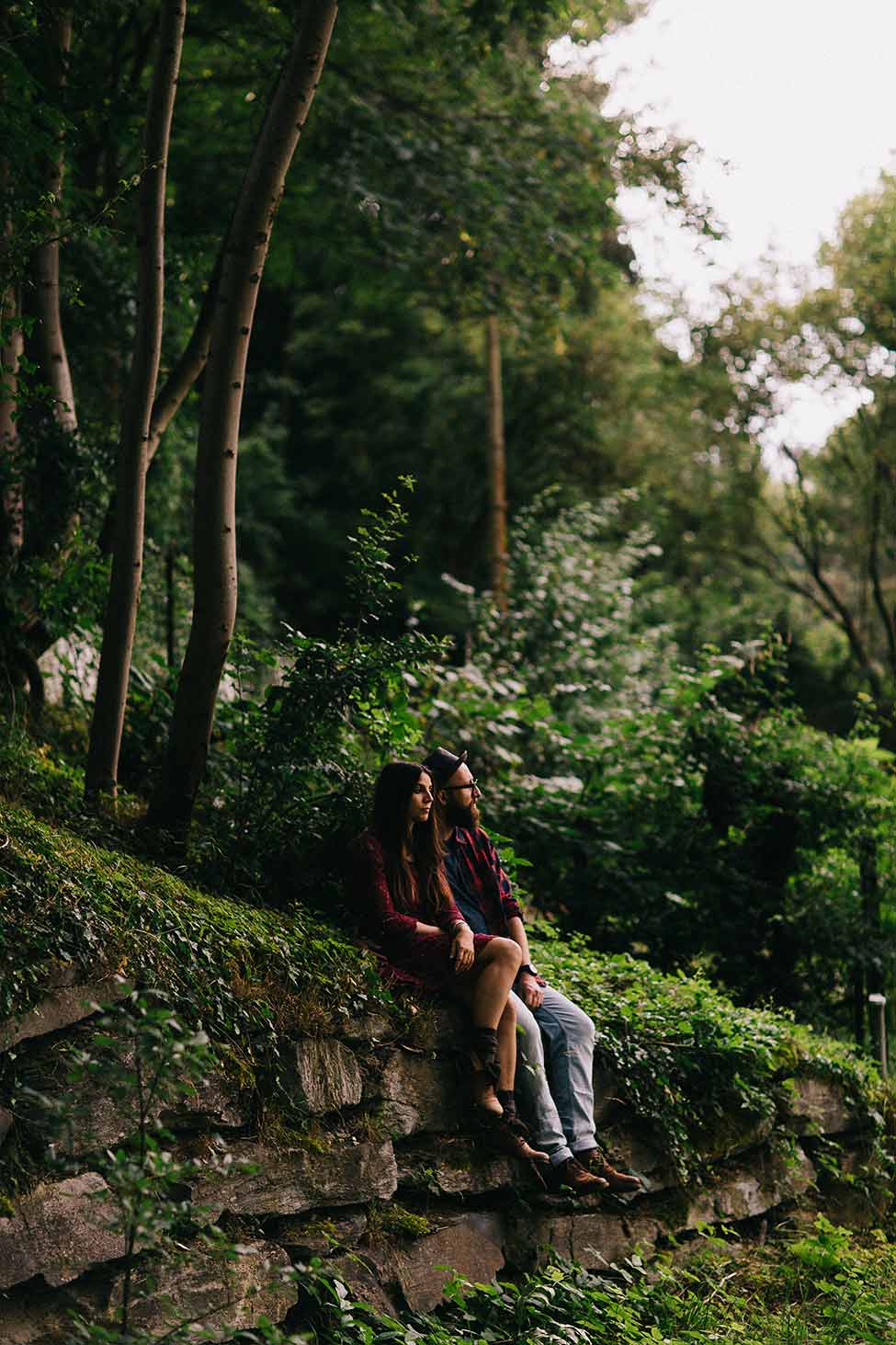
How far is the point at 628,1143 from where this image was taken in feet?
20.2

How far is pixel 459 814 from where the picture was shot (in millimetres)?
5988

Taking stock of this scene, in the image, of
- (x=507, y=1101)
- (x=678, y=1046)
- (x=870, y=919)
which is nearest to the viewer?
(x=507, y=1101)

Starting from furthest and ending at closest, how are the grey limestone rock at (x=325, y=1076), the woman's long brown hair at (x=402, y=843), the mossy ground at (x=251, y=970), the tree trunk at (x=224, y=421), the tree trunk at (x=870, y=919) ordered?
1. the tree trunk at (x=870, y=919)
2. the tree trunk at (x=224, y=421)
3. the woman's long brown hair at (x=402, y=843)
4. the grey limestone rock at (x=325, y=1076)
5. the mossy ground at (x=251, y=970)

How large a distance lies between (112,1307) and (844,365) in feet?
60.6

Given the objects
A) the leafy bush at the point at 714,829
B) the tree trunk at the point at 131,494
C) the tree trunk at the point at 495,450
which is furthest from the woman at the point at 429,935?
Result: the tree trunk at the point at 495,450

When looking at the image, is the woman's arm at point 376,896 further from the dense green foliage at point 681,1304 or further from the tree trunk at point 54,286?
the tree trunk at point 54,286

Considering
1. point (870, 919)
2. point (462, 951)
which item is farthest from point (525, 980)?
point (870, 919)

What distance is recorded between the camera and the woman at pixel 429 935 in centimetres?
536

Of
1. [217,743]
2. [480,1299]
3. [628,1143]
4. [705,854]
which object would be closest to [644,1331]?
[480,1299]

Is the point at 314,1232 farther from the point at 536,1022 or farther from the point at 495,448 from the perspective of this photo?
the point at 495,448

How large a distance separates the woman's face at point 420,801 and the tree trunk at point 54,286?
2.93 m

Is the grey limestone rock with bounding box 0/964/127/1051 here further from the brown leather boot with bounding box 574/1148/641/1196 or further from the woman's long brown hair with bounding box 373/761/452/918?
the brown leather boot with bounding box 574/1148/641/1196

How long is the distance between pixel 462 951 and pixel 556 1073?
745mm

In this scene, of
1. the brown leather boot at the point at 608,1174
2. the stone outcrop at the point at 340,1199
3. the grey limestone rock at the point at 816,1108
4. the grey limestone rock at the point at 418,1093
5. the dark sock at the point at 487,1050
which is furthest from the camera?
the grey limestone rock at the point at 816,1108
